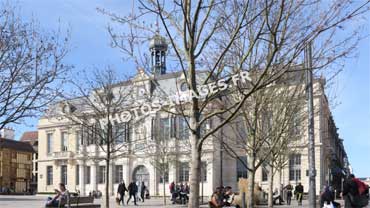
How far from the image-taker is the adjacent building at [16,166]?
10581 centimetres

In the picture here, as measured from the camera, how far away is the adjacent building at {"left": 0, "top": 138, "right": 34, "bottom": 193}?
105812 millimetres

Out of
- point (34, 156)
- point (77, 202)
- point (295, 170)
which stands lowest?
point (295, 170)

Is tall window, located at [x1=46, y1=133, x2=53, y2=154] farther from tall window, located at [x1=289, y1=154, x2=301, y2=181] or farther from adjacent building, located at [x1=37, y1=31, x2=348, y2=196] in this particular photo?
tall window, located at [x1=289, y1=154, x2=301, y2=181]

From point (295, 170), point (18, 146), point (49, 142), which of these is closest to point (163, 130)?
point (295, 170)

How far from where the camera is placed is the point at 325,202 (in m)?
22.0

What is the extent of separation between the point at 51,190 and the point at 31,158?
3534 cm

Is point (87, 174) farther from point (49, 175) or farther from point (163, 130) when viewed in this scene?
point (163, 130)

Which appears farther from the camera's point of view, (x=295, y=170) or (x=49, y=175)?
(x=49, y=175)

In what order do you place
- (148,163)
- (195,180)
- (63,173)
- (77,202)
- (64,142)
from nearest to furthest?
(195,180)
(77,202)
(148,163)
(64,142)
(63,173)

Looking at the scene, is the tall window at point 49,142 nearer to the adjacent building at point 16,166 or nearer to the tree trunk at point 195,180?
the adjacent building at point 16,166

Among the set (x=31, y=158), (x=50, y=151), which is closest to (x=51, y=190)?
(x=50, y=151)

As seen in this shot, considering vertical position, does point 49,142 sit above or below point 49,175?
above

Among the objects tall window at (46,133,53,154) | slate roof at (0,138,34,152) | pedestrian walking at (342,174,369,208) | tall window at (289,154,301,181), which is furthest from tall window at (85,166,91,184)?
pedestrian walking at (342,174,369,208)

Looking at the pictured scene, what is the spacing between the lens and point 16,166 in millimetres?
111125
